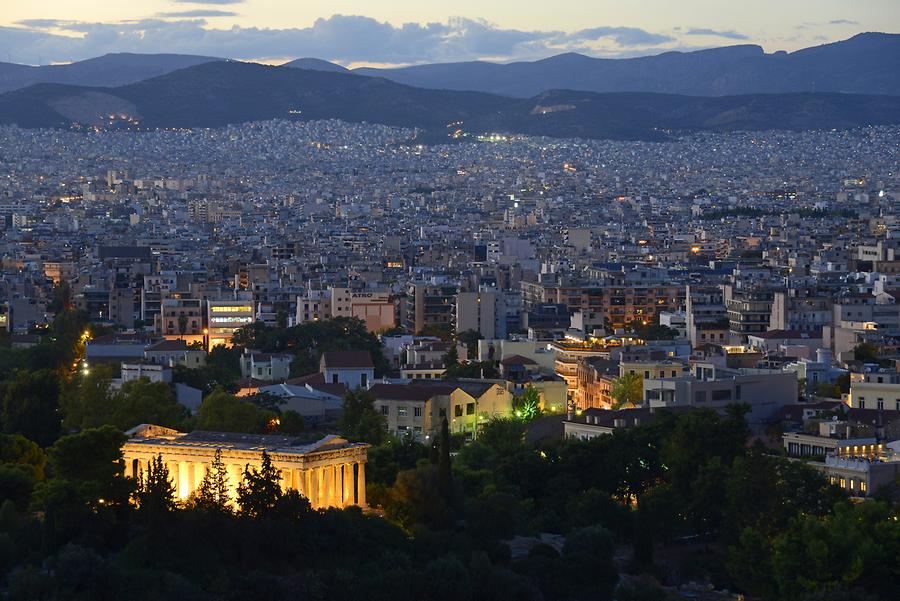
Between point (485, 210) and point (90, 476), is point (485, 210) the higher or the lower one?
the lower one

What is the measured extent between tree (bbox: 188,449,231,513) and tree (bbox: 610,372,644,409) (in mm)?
11704

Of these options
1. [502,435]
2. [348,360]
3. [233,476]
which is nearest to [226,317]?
[348,360]

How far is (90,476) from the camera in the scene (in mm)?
30156

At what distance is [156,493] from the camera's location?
2891 centimetres

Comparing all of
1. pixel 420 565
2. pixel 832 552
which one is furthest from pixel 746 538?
pixel 420 565

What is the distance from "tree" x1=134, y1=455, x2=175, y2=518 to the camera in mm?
28703

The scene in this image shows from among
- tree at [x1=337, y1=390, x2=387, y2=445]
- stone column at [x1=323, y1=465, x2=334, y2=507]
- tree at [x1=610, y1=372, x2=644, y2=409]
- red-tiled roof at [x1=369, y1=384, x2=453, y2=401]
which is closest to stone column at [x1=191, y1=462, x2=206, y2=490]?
stone column at [x1=323, y1=465, x2=334, y2=507]

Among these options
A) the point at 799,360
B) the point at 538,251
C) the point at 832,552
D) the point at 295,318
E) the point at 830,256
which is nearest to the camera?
the point at 832,552

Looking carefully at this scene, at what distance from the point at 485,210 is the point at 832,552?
5227 inches

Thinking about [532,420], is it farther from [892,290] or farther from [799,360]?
[892,290]

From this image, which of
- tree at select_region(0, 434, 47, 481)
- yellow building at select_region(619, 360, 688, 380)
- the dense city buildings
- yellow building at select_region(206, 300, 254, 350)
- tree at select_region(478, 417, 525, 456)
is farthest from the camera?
yellow building at select_region(206, 300, 254, 350)

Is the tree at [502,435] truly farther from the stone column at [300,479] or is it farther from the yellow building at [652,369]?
the stone column at [300,479]

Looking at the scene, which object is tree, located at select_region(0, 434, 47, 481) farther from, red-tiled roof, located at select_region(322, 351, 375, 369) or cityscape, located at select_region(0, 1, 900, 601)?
A: red-tiled roof, located at select_region(322, 351, 375, 369)

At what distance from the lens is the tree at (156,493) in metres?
28.7
